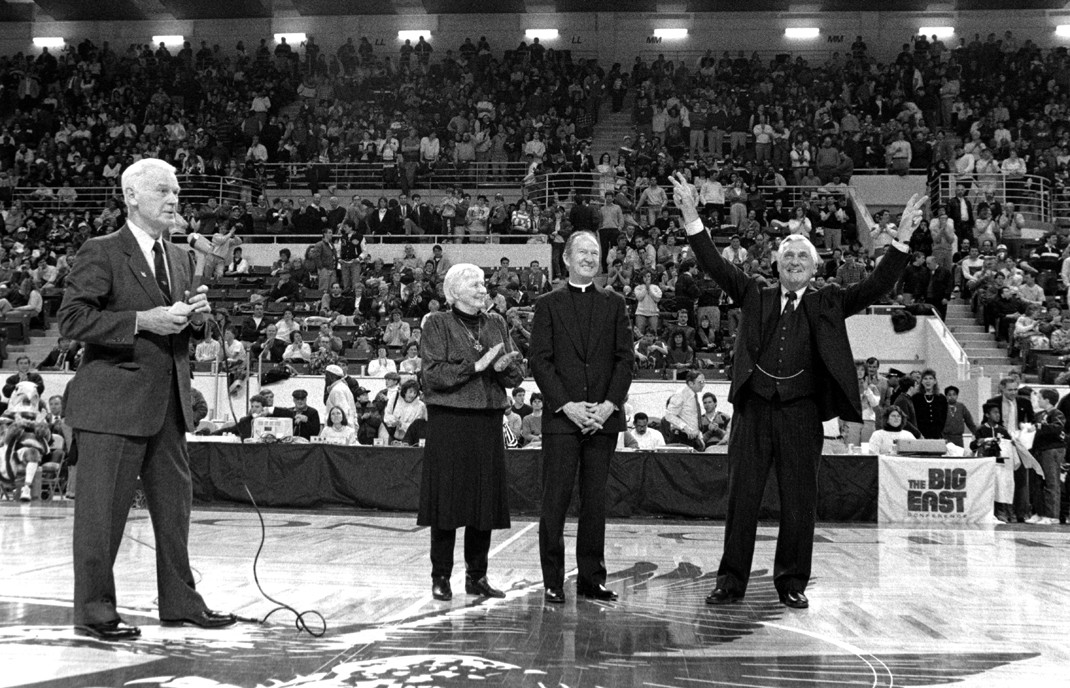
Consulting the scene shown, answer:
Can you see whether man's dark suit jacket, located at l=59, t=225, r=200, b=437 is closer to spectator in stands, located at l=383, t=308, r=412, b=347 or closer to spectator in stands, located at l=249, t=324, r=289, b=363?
spectator in stands, located at l=249, t=324, r=289, b=363

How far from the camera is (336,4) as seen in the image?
29656mm

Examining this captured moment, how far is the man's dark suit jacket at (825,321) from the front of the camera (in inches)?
204

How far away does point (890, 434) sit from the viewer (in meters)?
12.2

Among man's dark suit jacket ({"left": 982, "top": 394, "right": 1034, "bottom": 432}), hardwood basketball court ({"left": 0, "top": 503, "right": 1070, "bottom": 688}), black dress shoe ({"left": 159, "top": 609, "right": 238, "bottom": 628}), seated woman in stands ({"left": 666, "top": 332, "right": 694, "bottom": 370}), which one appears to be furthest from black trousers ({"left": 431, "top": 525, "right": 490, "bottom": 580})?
seated woman in stands ({"left": 666, "top": 332, "right": 694, "bottom": 370})

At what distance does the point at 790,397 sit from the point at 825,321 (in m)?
0.41

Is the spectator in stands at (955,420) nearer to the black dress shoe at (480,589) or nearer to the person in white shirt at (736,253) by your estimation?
the person in white shirt at (736,253)

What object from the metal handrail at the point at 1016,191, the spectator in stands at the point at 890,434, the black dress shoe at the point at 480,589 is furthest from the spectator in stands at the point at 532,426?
the metal handrail at the point at 1016,191

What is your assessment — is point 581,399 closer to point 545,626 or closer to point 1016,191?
point 545,626

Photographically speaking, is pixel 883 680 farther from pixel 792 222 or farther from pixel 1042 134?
pixel 1042 134

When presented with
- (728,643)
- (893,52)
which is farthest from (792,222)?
(728,643)

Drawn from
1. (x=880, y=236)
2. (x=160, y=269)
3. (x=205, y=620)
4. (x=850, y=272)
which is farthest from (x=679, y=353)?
(x=205, y=620)

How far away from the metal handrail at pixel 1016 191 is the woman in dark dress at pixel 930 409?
896 centimetres

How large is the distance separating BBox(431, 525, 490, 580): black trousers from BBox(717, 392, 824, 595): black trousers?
1.15 meters

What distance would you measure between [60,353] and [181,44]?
16.5 meters
